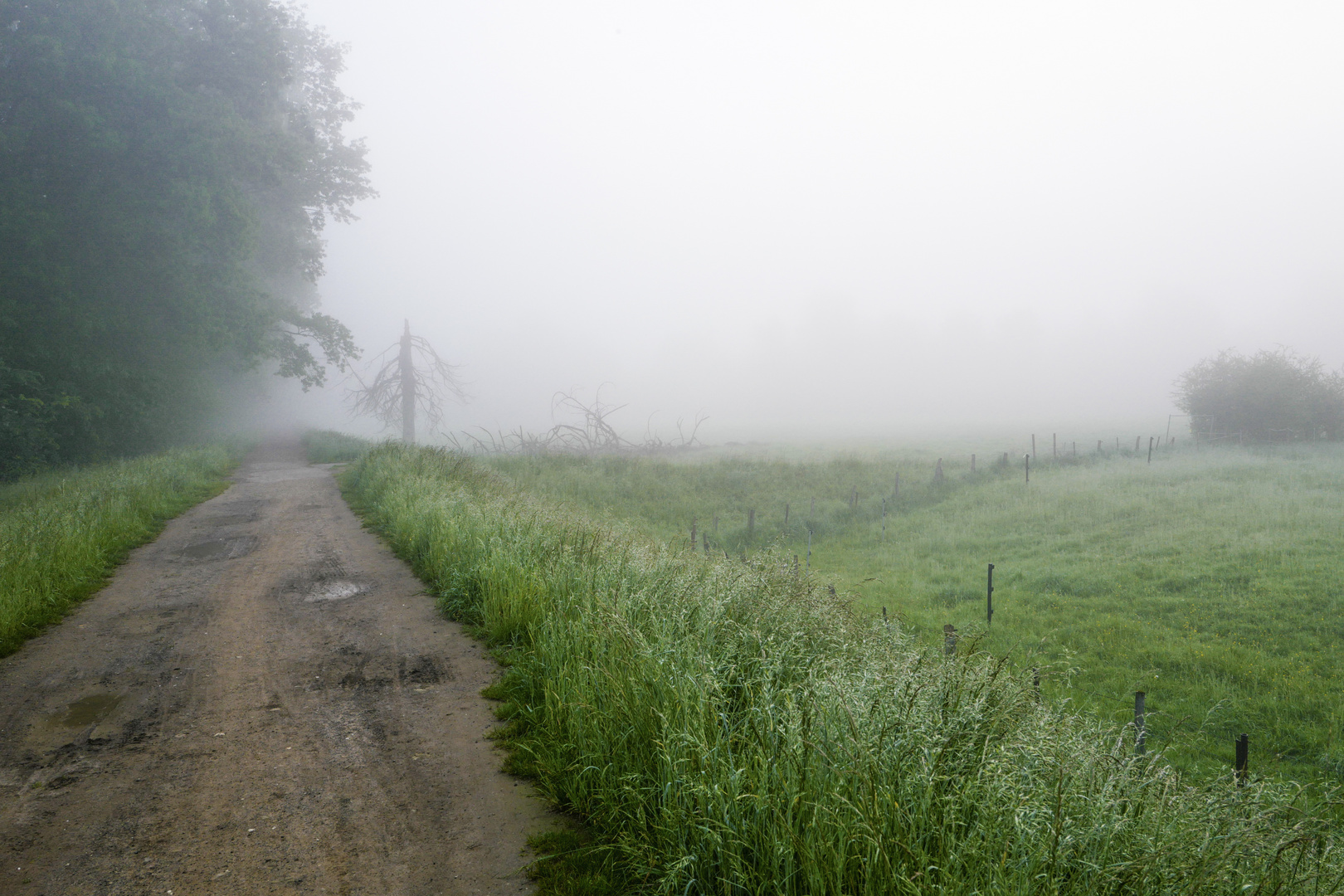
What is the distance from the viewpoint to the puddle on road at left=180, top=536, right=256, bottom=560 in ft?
28.5

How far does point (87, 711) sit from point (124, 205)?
1955 cm

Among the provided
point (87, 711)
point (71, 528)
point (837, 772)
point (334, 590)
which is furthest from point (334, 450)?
point (837, 772)

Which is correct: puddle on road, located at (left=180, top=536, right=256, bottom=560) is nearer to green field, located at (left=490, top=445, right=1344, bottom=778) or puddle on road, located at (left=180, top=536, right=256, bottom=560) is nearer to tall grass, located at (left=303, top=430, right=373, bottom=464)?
green field, located at (left=490, top=445, right=1344, bottom=778)

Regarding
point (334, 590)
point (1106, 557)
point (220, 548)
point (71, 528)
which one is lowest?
point (1106, 557)

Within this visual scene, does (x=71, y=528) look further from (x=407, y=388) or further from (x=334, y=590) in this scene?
(x=407, y=388)

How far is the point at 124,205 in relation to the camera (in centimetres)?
1789

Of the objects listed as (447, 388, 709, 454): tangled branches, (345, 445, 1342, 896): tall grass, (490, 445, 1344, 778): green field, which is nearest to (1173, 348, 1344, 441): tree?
(490, 445, 1344, 778): green field

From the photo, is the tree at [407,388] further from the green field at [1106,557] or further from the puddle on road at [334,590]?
the puddle on road at [334,590]

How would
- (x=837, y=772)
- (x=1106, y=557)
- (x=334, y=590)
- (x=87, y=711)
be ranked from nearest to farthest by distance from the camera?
(x=837, y=772) < (x=87, y=711) < (x=334, y=590) < (x=1106, y=557)

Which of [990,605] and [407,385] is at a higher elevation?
[407,385]

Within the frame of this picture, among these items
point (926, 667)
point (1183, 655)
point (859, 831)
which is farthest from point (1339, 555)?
point (859, 831)

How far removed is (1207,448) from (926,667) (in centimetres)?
3684

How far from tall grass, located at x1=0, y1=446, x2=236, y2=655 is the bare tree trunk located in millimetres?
17873

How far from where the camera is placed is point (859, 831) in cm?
240
